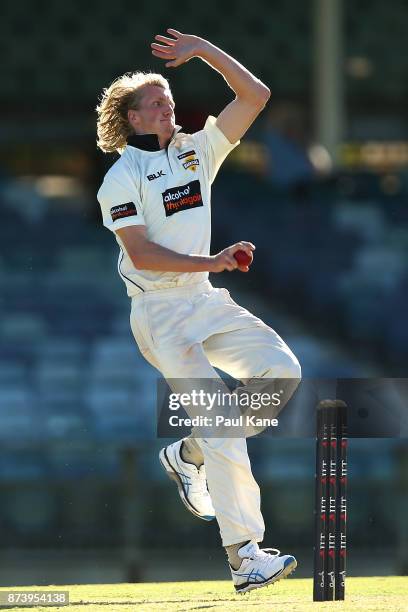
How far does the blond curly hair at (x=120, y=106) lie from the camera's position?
532 centimetres

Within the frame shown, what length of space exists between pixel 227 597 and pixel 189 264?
1.15m

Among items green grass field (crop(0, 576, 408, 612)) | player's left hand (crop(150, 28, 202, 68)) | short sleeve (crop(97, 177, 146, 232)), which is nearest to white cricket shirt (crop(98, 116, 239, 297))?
short sleeve (crop(97, 177, 146, 232))

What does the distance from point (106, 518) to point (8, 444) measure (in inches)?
26.7

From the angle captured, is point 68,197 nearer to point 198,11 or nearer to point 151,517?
point 198,11

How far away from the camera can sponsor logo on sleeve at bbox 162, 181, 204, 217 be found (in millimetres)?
5180

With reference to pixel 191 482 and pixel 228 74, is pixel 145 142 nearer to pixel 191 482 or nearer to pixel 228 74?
pixel 228 74

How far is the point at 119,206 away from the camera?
5117 millimetres

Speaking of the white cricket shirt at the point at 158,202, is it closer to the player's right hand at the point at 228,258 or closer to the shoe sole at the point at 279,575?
the player's right hand at the point at 228,258

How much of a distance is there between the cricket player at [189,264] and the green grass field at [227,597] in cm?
14

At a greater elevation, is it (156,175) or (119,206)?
(156,175)

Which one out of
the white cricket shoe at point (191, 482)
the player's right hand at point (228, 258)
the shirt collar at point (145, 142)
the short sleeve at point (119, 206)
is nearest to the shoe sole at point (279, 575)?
the white cricket shoe at point (191, 482)

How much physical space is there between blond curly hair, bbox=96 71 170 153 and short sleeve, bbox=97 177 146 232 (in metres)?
0.30

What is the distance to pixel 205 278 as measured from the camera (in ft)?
17.4

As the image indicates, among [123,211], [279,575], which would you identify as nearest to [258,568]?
[279,575]
